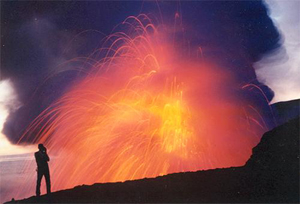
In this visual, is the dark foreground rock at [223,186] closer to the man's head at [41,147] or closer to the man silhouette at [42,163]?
the man silhouette at [42,163]

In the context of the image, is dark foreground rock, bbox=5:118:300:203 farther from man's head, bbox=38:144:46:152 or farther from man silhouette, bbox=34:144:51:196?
man's head, bbox=38:144:46:152

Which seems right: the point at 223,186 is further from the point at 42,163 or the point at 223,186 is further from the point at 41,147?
the point at 41,147

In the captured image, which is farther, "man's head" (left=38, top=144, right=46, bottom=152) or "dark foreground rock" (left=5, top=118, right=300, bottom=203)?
"man's head" (left=38, top=144, right=46, bottom=152)

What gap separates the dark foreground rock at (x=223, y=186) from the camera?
12.8 metres

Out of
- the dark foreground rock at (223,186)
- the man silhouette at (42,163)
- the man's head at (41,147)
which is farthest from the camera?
the man's head at (41,147)

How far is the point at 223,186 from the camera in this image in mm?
13898

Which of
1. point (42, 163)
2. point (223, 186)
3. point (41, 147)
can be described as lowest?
point (223, 186)

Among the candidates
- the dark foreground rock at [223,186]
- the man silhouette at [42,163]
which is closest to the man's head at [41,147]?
the man silhouette at [42,163]

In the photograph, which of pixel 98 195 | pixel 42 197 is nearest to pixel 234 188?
pixel 98 195

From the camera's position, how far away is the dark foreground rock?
1277 cm

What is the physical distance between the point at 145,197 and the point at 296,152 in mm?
8866

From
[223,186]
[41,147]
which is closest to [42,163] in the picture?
[41,147]

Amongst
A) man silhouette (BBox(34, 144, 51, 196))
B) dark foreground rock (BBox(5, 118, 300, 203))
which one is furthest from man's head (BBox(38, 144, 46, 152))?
dark foreground rock (BBox(5, 118, 300, 203))

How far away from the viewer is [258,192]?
42.9 ft
